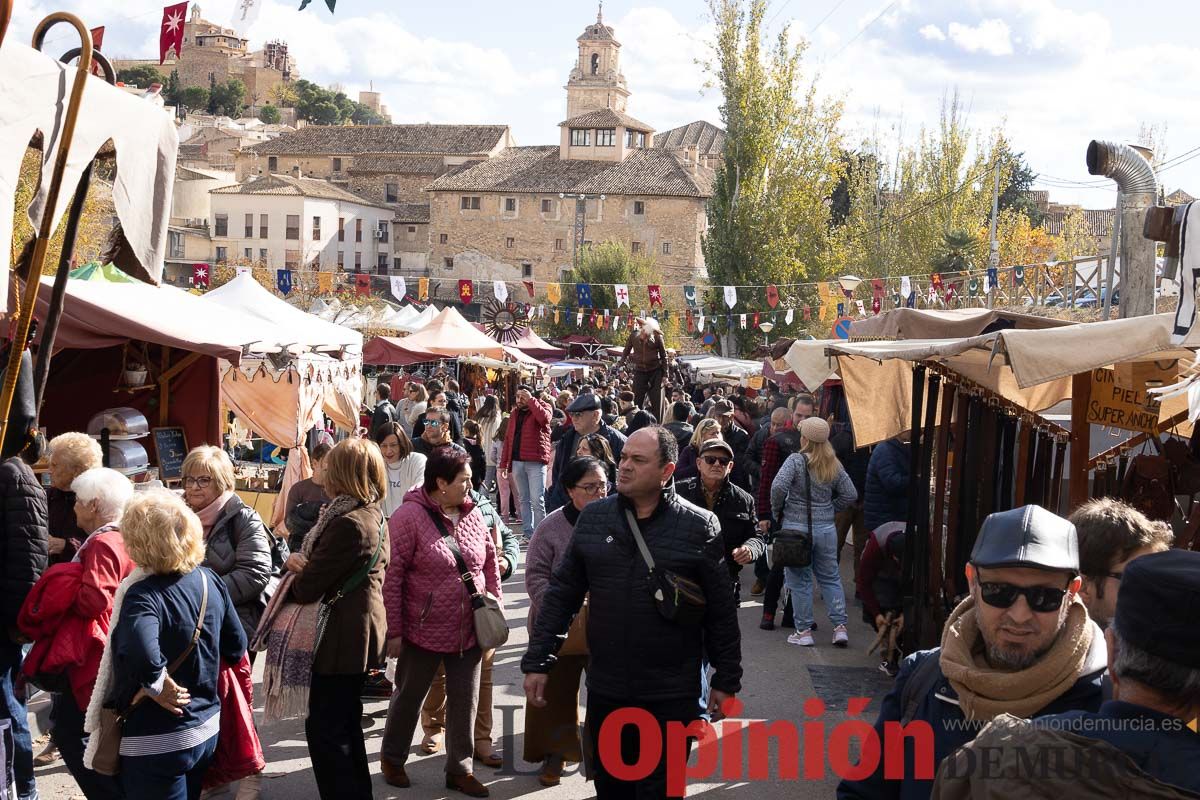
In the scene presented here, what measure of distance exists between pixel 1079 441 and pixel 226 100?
5636 inches

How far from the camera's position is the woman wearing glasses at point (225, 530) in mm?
5496

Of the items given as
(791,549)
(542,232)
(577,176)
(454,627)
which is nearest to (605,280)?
(542,232)

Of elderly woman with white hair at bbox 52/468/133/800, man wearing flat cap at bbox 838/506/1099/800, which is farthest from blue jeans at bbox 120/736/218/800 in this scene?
man wearing flat cap at bbox 838/506/1099/800

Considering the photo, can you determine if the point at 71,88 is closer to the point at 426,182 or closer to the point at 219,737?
the point at 219,737

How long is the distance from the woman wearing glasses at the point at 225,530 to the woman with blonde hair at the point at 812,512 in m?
4.89

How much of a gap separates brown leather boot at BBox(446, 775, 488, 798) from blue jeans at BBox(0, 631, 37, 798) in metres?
1.86

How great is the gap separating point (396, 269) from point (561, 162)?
13.5 m

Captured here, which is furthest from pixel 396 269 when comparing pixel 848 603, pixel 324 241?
pixel 848 603

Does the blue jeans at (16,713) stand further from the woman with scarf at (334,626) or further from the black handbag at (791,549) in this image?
the black handbag at (791,549)

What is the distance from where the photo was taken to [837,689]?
8117 mm

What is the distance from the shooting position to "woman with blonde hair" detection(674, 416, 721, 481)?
902cm

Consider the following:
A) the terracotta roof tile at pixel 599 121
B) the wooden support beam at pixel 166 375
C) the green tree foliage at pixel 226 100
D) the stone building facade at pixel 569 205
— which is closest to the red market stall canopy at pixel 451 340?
the wooden support beam at pixel 166 375

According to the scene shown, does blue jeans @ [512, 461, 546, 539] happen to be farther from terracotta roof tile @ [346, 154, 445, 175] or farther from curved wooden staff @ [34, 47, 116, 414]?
terracotta roof tile @ [346, 154, 445, 175]

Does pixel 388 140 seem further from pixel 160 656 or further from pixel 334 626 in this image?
pixel 160 656
